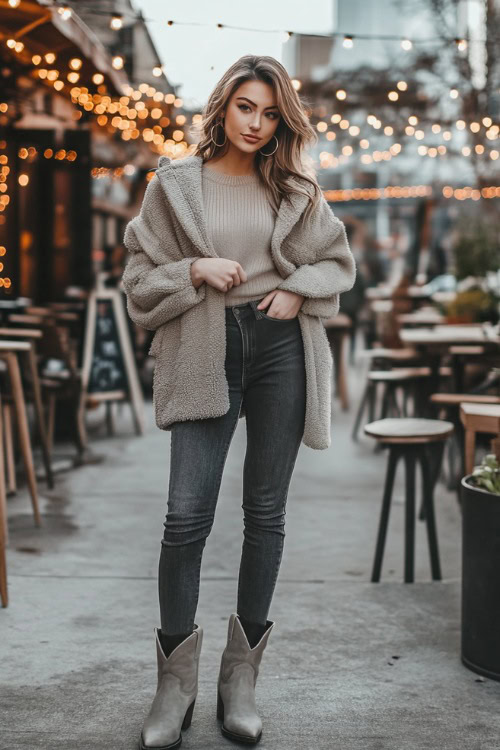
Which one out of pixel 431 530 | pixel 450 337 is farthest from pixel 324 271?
pixel 450 337

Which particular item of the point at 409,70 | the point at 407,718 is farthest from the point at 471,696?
the point at 409,70

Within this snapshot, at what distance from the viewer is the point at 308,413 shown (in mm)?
3008

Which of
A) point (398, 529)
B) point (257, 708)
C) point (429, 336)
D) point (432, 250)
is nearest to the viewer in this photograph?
point (257, 708)

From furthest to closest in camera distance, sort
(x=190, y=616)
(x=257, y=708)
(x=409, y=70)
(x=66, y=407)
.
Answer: (x=409, y=70) < (x=66, y=407) < (x=257, y=708) < (x=190, y=616)

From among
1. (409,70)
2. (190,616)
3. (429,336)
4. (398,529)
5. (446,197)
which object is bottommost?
(398,529)

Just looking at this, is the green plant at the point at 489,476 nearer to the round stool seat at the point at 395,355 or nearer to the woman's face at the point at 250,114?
the woman's face at the point at 250,114

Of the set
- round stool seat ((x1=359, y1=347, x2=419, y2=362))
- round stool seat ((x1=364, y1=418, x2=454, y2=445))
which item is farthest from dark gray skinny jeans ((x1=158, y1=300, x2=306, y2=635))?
round stool seat ((x1=359, y1=347, x2=419, y2=362))

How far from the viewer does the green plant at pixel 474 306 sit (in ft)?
28.9

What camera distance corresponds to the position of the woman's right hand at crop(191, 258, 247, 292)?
112 inches

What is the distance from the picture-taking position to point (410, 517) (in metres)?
4.57

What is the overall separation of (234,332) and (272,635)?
1.49 meters

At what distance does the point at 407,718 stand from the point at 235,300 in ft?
4.53

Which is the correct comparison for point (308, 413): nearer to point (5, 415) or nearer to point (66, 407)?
point (5, 415)

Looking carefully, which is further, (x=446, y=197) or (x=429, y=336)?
(x=446, y=197)
